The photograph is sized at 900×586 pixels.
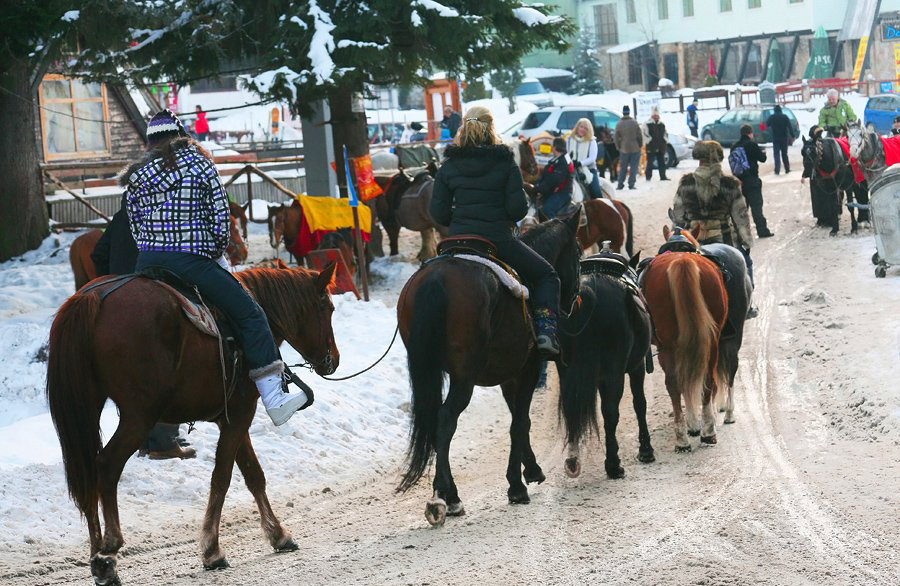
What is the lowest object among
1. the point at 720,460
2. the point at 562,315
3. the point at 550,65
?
the point at 720,460

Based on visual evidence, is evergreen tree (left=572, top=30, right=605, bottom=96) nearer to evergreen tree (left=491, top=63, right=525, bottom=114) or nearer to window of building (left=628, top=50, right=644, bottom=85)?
window of building (left=628, top=50, right=644, bottom=85)

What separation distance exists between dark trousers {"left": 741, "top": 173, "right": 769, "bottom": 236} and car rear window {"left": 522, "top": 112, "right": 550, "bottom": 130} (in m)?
19.1

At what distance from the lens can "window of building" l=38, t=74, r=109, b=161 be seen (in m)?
28.7

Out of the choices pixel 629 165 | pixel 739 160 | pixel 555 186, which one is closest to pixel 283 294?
pixel 555 186

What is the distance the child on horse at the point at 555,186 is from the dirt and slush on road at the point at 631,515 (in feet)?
17.5

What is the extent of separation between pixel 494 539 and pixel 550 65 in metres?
65.2

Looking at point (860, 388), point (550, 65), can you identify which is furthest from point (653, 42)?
point (860, 388)

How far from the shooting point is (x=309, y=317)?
741 centimetres

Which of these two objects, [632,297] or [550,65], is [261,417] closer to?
[632,297]

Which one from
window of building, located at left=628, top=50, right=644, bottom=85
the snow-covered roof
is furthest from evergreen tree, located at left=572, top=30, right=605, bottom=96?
window of building, located at left=628, top=50, right=644, bottom=85

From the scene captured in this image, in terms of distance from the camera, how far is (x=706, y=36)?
66.1 m

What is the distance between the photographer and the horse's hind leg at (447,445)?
747 centimetres

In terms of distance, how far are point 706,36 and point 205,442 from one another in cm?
6064

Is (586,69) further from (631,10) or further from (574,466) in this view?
(574,466)
